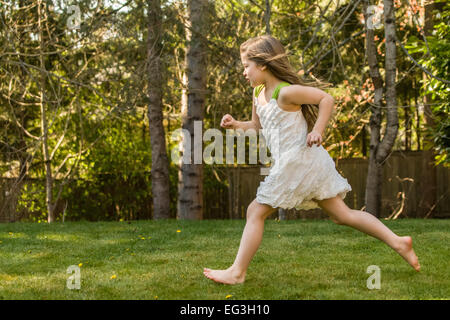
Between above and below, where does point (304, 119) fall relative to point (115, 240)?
above

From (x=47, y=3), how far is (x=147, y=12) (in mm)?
1557

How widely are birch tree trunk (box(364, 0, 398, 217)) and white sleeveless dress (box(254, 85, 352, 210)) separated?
367cm

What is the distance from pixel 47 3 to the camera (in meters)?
7.69

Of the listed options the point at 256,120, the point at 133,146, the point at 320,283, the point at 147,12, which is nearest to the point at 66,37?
the point at 147,12

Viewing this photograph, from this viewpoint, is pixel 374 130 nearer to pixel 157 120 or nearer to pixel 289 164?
pixel 157 120

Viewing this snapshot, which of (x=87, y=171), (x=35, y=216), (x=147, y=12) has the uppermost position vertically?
(x=147, y=12)

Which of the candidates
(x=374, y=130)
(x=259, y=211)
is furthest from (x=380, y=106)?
(x=259, y=211)

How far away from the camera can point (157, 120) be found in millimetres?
9539

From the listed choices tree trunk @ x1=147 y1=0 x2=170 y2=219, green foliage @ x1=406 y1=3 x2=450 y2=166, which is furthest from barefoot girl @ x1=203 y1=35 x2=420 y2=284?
tree trunk @ x1=147 y1=0 x2=170 y2=219

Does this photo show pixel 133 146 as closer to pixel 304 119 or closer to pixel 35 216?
pixel 35 216

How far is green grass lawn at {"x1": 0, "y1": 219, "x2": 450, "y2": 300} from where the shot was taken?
3.02 metres

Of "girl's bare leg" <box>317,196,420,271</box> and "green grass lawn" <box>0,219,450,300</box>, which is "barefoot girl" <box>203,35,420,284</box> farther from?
"green grass lawn" <box>0,219,450,300</box>

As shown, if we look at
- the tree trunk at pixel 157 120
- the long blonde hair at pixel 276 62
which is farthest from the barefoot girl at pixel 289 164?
the tree trunk at pixel 157 120
